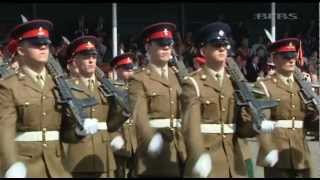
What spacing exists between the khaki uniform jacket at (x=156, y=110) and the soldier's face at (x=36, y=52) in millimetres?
1058

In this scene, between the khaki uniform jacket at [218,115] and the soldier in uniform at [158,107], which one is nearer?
the khaki uniform jacket at [218,115]

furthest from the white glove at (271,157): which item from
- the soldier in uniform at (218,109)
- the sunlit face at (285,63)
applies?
the sunlit face at (285,63)

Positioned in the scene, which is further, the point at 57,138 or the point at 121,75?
the point at 121,75

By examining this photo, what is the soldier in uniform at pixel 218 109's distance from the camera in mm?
5738

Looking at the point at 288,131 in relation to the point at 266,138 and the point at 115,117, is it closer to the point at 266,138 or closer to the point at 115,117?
the point at 266,138

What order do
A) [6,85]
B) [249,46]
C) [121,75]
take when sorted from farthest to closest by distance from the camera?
[249,46] → [121,75] → [6,85]

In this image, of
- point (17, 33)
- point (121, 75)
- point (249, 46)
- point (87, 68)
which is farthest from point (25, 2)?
point (17, 33)

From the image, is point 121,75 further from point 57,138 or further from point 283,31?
point 283,31

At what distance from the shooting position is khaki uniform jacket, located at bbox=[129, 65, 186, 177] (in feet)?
21.2

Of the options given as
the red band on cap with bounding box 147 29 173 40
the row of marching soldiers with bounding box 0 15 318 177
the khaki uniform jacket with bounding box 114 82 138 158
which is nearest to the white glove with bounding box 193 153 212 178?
the row of marching soldiers with bounding box 0 15 318 177

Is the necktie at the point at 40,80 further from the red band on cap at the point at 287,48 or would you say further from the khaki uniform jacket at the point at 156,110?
A: the red band on cap at the point at 287,48

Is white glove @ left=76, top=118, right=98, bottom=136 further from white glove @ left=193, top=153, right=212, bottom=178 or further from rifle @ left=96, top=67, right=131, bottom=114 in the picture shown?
white glove @ left=193, top=153, right=212, bottom=178

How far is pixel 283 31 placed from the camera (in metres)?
18.0

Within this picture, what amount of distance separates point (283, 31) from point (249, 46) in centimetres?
95
